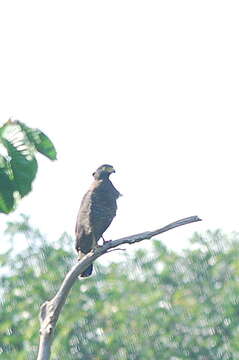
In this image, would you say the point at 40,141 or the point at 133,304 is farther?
the point at 133,304

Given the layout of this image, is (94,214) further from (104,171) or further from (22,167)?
(22,167)

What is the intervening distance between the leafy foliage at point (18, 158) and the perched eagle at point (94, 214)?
5.05 meters

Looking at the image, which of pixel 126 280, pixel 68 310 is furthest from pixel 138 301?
pixel 68 310

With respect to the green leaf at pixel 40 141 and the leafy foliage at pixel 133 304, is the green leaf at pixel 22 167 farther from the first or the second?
the leafy foliage at pixel 133 304

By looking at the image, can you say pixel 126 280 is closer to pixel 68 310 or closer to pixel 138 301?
pixel 138 301

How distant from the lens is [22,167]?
423 centimetres

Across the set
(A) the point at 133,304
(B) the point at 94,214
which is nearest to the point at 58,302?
(B) the point at 94,214

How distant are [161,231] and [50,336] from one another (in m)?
0.92

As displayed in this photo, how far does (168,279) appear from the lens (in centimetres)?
2909

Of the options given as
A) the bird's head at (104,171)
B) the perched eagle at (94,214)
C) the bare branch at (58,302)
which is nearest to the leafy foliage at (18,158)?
the bare branch at (58,302)

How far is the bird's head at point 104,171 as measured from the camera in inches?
394

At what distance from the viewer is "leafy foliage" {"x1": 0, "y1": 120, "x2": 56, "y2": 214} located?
422 centimetres

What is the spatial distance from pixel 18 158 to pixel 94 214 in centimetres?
526

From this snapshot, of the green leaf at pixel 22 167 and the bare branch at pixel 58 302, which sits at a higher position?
the green leaf at pixel 22 167
